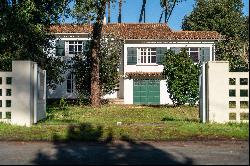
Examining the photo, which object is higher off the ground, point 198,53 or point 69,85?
point 198,53

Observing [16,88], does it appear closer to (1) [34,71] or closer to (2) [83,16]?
(1) [34,71]

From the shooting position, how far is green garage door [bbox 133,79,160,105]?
4053 centimetres

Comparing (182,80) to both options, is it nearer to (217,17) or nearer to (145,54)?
(145,54)

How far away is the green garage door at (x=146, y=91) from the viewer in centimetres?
4053

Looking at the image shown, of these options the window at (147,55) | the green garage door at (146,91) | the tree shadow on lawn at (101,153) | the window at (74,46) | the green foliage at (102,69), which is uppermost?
the window at (74,46)

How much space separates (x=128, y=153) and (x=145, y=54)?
32069 mm

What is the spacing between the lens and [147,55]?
1613 inches

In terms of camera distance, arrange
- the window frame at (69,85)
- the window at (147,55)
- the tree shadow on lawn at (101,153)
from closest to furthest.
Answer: the tree shadow on lawn at (101,153)
the window at (147,55)
the window frame at (69,85)

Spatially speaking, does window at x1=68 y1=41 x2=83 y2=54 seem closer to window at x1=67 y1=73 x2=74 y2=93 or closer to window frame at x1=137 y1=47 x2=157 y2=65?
window at x1=67 y1=73 x2=74 y2=93

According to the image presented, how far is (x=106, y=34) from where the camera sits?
3678cm

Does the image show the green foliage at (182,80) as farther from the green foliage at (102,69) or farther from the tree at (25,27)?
the tree at (25,27)

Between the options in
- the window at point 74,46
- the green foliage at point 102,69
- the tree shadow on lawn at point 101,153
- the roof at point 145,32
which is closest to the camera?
the tree shadow on lawn at point 101,153

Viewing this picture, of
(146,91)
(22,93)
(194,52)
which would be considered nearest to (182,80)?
(146,91)

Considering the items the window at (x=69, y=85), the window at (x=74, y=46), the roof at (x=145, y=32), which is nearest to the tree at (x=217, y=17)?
the roof at (x=145, y=32)
